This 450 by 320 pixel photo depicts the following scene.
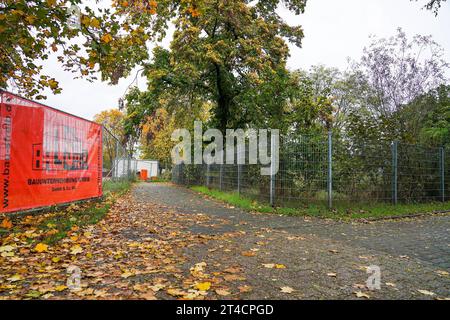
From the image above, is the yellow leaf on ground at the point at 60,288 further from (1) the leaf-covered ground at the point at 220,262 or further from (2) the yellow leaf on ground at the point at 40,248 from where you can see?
(2) the yellow leaf on ground at the point at 40,248

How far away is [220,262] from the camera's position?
13.9 feet

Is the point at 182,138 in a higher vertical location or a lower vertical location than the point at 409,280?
higher

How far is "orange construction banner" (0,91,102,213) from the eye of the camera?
5855 millimetres

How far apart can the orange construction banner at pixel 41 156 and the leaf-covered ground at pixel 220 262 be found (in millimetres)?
715

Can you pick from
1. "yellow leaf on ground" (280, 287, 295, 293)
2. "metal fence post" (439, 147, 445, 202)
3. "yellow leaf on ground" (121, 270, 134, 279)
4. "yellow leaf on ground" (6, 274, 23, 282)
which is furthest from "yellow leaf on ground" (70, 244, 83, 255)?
"metal fence post" (439, 147, 445, 202)

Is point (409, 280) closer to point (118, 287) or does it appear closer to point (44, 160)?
point (118, 287)

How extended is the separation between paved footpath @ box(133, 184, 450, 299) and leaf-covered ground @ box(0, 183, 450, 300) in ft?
0.05

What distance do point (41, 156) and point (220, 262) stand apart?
495cm

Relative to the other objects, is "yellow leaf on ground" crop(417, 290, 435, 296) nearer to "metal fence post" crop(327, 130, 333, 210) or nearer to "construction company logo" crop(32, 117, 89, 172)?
"metal fence post" crop(327, 130, 333, 210)

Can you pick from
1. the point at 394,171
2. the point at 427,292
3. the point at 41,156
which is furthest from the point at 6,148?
the point at 394,171

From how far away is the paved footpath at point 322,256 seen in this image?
3350 millimetres

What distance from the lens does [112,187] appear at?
13.7 m
